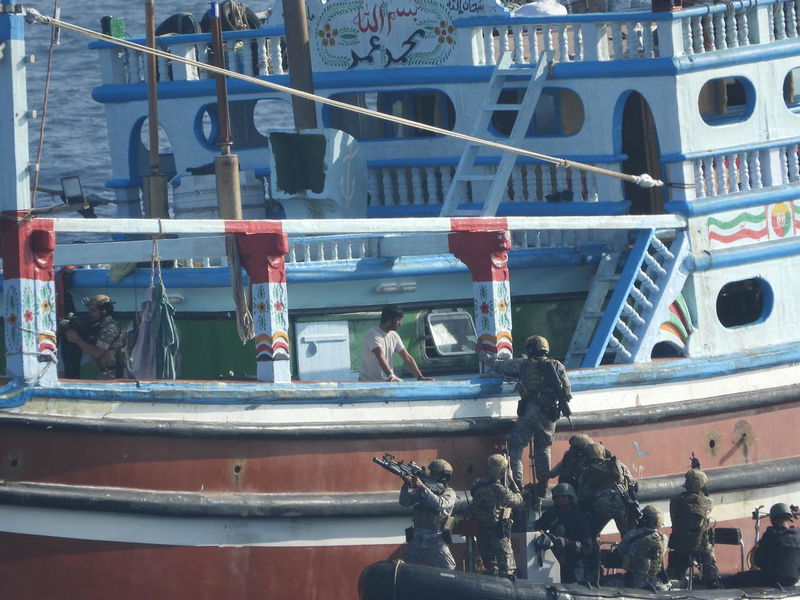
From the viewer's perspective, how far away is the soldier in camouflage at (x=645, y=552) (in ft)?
40.8

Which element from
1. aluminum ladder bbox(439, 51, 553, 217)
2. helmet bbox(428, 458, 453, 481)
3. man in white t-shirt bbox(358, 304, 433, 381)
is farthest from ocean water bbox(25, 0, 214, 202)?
helmet bbox(428, 458, 453, 481)

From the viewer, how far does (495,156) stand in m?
15.9

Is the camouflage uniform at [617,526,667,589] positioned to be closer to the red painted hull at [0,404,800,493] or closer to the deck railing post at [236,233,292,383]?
the red painted hull at [0,404,800,493]

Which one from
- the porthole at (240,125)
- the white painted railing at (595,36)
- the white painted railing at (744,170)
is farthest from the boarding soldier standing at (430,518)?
the porthole at (240,125)

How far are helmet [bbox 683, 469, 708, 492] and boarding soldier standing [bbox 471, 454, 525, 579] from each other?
1.27m

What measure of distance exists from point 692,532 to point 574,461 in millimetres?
973

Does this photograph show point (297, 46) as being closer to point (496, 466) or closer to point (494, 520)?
point (496, 466)

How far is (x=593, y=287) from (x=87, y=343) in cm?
412

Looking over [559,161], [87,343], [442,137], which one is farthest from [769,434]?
[87,343]

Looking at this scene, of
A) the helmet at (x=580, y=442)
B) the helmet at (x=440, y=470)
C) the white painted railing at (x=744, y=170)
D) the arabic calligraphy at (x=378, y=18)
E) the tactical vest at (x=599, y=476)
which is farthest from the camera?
the arabic calligraphy at (x=378, y=18)

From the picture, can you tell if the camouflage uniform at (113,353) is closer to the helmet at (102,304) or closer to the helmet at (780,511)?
the helmet at (102,304)

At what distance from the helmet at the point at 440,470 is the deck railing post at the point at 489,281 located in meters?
1.39

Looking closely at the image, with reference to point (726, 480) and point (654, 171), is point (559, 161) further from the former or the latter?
point (726, 480)

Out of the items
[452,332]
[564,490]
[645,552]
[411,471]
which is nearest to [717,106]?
[452,332]
